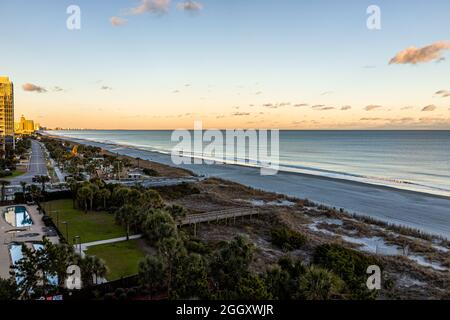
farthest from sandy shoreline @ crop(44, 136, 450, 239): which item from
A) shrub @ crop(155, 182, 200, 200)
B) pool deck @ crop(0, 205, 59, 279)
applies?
pool deck @ crop(0, 205, 59, 279)

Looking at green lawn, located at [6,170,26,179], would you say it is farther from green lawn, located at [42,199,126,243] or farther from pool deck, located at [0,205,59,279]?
pool deck, located at [0,205,59,279]

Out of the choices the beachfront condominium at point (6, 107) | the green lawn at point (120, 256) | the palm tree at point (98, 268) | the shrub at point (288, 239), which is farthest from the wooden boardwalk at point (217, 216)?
the beachfront condominium at point (6, 107)

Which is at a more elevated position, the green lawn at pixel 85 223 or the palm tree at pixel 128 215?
the palm tree at pixel 128 215

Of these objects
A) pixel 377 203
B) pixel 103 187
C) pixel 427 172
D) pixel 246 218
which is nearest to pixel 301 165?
pixel 427 172

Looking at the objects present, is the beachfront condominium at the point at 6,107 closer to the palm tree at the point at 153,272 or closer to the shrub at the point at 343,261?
the shrub at the point at 343,261

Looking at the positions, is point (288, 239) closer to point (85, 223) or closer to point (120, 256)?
point (120, 256)
